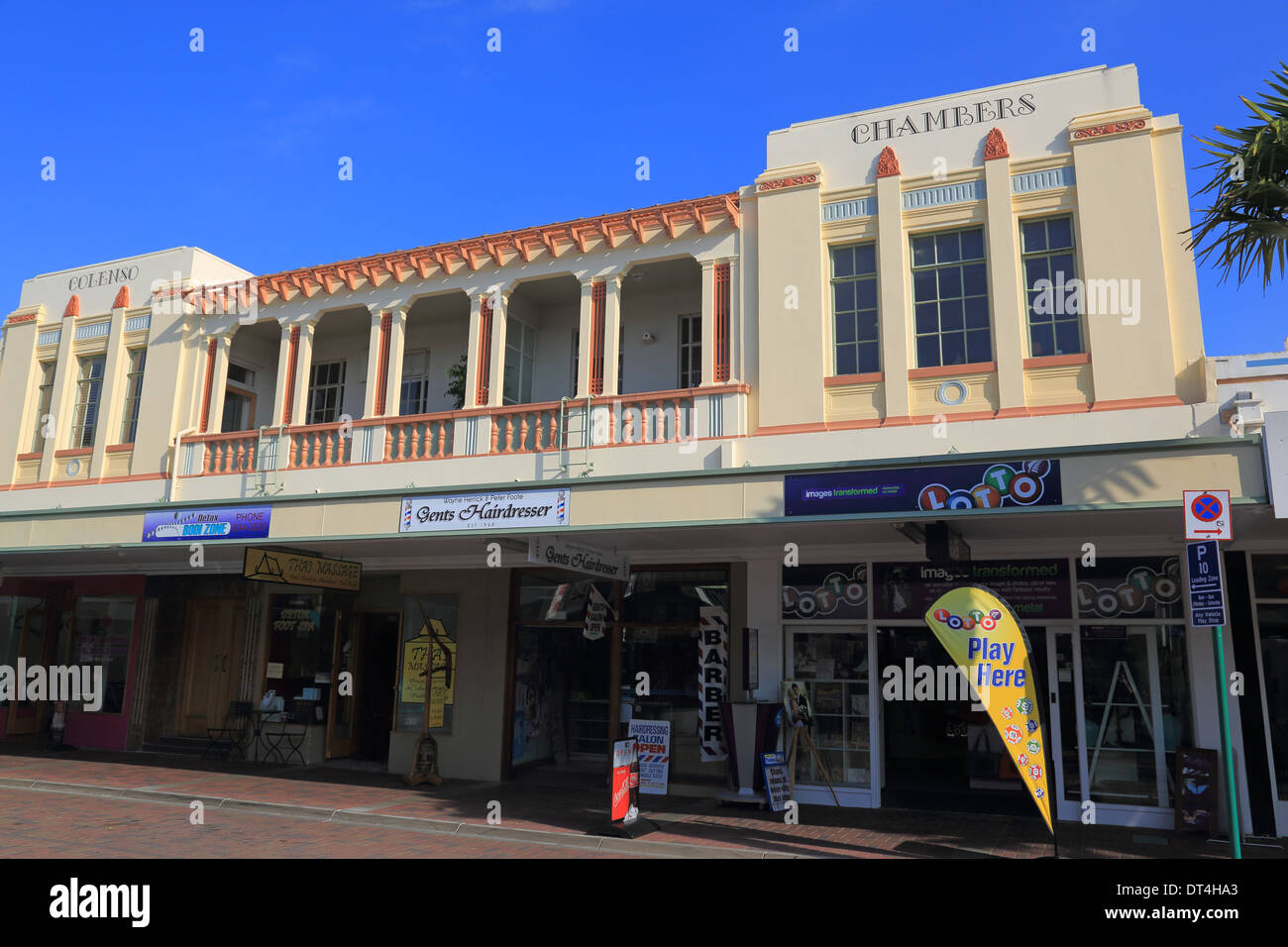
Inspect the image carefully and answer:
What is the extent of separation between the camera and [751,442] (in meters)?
12.0

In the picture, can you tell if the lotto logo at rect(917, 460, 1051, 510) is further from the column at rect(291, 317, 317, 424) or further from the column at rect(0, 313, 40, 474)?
the column at rect(0, 313, 40, 474)

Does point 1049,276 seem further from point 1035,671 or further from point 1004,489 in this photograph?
point 1035,671

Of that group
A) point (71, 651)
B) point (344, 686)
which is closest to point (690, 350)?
point (344, 686)

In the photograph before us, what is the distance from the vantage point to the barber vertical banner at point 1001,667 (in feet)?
28.2

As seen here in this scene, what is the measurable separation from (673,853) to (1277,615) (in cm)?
737

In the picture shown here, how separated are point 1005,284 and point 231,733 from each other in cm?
1490

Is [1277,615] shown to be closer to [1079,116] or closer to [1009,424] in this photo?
[1009,424]

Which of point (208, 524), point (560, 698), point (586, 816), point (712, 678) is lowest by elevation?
point (586, 816)

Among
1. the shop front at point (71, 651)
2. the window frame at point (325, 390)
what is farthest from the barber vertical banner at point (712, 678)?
the shop front at point (71, 651)

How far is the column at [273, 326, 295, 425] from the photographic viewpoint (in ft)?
50.1

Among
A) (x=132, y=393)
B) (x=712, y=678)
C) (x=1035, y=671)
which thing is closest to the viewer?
(x=1035, y=671)

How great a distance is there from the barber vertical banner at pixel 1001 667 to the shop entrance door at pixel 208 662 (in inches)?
538

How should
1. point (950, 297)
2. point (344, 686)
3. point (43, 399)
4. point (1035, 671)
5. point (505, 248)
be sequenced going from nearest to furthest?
point (1035, 671) → point (950, 297) → point (505, 248) → point (344, 686) → point (43, 399)

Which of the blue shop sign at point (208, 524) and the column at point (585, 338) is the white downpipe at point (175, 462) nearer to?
the blue shop sign at point (208, 524)
